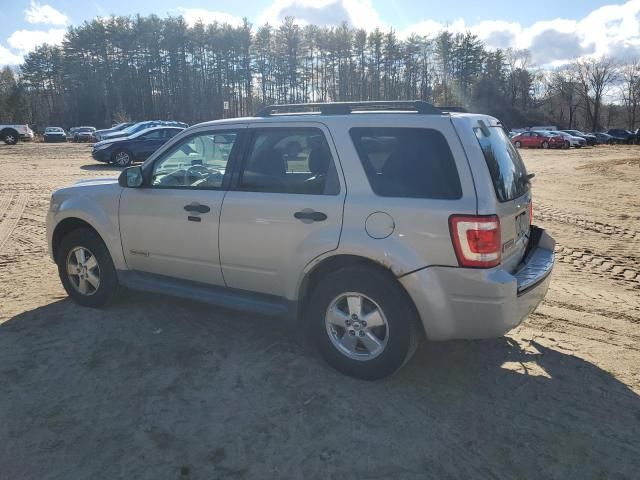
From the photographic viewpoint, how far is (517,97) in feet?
300

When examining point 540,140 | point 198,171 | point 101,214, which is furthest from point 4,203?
point 540,140

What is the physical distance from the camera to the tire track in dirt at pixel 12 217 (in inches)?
339

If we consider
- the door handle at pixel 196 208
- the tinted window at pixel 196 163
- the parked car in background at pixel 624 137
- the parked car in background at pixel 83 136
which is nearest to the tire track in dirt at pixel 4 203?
the tinted window at pixel 196 163

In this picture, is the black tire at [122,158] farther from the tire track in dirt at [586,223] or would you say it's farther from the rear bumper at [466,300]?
the rear bumper at [466,300]

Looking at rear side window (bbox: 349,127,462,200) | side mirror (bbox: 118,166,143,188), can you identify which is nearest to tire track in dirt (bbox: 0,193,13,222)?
side mirror (bbox: 118,166,143,188)

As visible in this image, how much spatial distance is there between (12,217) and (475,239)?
9899mm

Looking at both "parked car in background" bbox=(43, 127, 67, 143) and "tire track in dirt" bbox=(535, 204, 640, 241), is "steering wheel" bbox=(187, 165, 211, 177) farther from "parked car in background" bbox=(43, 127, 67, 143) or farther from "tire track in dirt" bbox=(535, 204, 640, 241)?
"parked car in background" bbox=(43, 127, 67, 143)

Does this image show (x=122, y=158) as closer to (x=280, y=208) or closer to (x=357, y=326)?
(x=280, y=208)

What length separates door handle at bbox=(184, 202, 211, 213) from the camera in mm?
4187

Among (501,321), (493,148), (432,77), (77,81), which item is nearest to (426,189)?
(493,148)

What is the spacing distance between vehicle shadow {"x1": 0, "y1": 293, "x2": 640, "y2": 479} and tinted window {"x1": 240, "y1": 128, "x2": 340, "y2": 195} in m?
1.35

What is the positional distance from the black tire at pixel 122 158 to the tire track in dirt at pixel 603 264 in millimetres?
17820

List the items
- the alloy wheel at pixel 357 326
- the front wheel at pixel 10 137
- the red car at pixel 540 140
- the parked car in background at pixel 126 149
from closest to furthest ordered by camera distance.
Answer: the alloy wheel at pixel 357 326 < the parked car in background at pixel 126 149 < the front wheel at pixel 10 137 < the red car at pixel 540 140

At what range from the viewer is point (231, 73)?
271 ft
